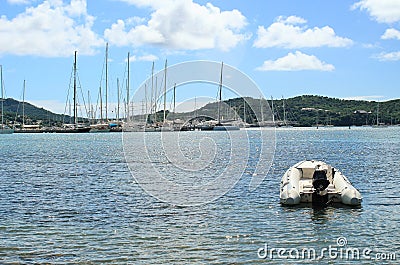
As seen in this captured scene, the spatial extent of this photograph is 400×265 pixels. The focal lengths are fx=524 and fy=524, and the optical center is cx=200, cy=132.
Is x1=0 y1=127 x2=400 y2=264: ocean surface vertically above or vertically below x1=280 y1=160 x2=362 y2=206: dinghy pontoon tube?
below

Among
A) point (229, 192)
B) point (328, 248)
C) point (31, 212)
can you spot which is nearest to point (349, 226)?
point (328, 248)

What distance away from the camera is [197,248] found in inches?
759

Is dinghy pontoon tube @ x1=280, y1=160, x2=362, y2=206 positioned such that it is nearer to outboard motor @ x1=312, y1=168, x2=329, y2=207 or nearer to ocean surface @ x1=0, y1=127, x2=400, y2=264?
outboard motor @ x1=312, y1=168, x2=329, y2=207

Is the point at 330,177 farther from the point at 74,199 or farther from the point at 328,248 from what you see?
the point at 74,199

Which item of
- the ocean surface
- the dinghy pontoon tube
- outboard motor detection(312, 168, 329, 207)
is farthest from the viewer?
outboard motor detection(312, 168, 329, 207)

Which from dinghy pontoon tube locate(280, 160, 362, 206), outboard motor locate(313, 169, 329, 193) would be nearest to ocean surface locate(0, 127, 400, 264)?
dinghy pontoon tube locate(280, 160, 362, 206)

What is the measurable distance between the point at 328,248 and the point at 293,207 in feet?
24.3

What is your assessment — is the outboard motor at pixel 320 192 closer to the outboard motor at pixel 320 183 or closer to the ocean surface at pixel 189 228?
the outboard motor at pixel 320 183

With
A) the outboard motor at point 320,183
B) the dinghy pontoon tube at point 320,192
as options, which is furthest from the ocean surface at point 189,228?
the outboard motor at point 320,183

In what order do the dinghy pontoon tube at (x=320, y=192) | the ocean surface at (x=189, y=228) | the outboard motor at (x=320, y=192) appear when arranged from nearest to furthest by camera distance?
the ocean surface at (x=189, y=228) → the dinghy pontoon tube at (x=320, y=192) → the outboard motor at (x=320, y=192)

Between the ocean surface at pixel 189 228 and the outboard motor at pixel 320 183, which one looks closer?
the ocean surface at pixel 189 228

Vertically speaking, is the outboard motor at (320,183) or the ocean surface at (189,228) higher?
the outboard motor at (320,183)

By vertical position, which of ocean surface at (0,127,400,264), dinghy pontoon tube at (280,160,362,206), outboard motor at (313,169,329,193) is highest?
outboard motor at (313,169,329,193)

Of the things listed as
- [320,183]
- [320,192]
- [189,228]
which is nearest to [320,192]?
[320,192]
